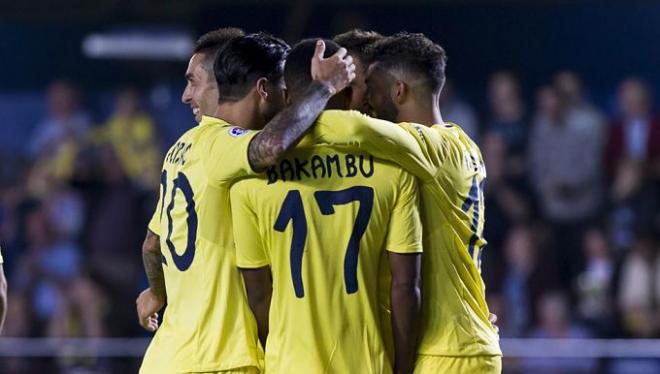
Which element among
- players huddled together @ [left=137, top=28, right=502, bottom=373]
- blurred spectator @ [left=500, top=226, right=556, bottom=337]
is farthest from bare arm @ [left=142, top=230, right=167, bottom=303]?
blurred spectator @ [left=500, top=226, right=556, bottom=337]

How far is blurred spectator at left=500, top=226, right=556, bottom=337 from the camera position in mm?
9781

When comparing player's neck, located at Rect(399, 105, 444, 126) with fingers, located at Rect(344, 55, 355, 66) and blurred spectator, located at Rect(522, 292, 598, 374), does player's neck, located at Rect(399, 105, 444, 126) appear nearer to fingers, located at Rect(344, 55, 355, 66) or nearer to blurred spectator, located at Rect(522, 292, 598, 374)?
fingers, located at Rect(344, 55, 355, 66)

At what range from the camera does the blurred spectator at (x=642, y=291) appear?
31.3 feet

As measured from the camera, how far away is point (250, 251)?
3707mm

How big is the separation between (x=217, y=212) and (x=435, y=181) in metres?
0.66

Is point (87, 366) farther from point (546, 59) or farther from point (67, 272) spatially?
point (546, 59)

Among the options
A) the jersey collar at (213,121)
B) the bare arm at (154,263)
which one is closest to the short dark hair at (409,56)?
the jersey collar at (213,121)

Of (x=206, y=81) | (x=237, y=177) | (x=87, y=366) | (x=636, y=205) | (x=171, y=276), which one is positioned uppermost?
(x=206, y=81)

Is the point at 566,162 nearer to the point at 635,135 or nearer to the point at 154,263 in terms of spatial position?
the point at 635,135

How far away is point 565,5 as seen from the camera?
1092 cm

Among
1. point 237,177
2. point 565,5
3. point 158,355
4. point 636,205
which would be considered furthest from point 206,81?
point 565,5

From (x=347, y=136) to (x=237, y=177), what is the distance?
343 millimetres

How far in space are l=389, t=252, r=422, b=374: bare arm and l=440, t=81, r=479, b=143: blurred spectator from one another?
6441 mm

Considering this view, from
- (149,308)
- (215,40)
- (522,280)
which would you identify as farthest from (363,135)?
(522,280)
